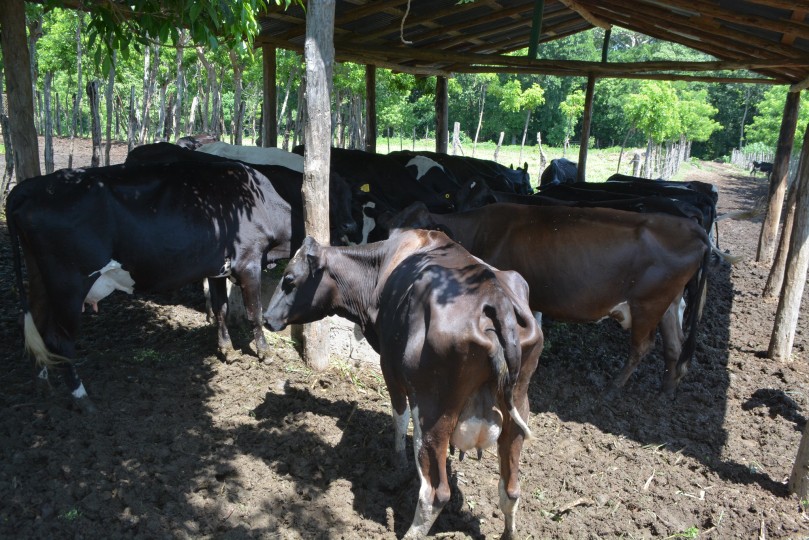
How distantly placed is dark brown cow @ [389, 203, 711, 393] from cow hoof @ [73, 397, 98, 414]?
3.10m

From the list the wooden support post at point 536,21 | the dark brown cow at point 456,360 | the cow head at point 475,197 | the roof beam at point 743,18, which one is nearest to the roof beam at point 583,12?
the wooden support post at point 536,21

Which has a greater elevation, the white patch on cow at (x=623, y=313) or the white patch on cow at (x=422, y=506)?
the white patch on cow at (x=623, y=313)

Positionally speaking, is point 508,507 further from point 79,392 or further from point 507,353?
point 79,392

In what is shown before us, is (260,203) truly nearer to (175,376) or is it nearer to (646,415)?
(175,376)

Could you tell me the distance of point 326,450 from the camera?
488 cm

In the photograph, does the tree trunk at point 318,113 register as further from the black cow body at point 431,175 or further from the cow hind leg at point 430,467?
the black cow body at point 431,175

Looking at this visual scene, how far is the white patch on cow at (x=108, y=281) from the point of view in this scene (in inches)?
217

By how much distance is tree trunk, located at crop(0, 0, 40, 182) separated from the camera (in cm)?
595

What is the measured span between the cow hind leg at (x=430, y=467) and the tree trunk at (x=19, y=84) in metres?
4.96

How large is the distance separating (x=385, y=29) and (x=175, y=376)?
23.8ft

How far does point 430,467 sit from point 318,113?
3.28 m

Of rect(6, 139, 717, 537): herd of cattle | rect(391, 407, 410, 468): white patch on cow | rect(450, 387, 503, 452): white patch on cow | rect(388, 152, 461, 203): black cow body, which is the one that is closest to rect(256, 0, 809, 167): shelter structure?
rect(388, 152, 461, 203): black cow body

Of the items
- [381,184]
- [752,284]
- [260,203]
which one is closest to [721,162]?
[752,284]

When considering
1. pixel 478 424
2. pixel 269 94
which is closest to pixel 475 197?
pixel 269 94
